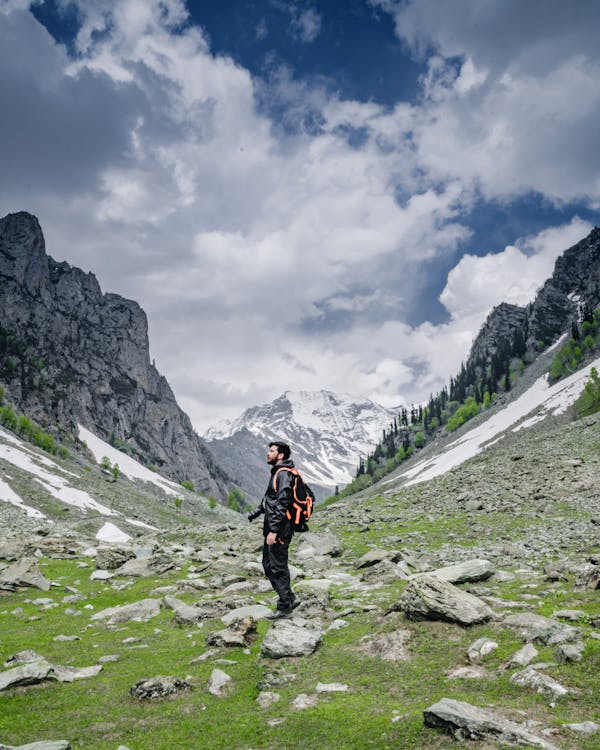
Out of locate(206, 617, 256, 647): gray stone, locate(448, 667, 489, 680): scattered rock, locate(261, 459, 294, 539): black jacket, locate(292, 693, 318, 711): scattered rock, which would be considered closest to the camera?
Answer: locate(292, 693, 318, 711): scattered rock

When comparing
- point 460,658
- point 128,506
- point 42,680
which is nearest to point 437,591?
point 460,658

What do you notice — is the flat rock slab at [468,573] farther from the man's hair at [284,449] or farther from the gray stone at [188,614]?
the gray stone at [188,614]

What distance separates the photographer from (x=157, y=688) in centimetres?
838

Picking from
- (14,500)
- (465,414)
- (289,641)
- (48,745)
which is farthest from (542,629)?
(465,414)

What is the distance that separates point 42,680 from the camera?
9039 mm

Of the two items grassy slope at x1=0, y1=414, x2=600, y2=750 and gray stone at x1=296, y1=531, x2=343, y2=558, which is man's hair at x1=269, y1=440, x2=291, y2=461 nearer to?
grassy slope at x1=0, y1=414, x2=600, y2=750

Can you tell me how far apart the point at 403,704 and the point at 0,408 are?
185 metres

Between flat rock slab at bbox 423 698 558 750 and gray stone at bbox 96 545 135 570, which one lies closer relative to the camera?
flat rock slab at bbox 423 698 558 750

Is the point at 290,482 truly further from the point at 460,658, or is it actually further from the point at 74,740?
the point at 74,740

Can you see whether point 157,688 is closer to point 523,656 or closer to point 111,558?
point 523,656

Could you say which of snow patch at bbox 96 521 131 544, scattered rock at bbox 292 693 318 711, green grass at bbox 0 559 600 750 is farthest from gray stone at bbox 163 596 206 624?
snow patch at bbox 96 521 131 544

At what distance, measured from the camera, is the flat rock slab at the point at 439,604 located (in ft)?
32.1

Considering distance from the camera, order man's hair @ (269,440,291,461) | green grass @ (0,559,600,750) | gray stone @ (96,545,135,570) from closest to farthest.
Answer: green grass @ (0,559,600,750), man's hair @ (269,440,291,461), gray stone @ (96,545,135,570)

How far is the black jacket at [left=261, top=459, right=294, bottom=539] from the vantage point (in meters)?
12.1
